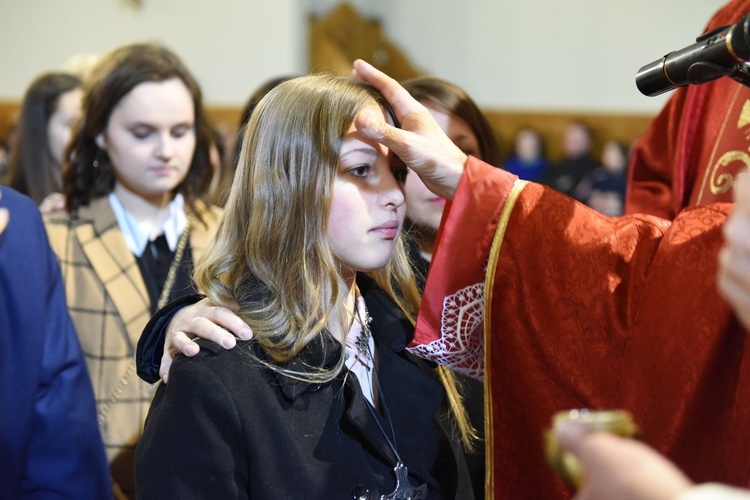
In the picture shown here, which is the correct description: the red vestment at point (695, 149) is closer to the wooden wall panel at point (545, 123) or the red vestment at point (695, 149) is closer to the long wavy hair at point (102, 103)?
the long wavy hair at point (102, 103)

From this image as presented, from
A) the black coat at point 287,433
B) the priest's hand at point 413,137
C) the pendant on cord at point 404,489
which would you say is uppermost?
the priest's hand at point 413,137

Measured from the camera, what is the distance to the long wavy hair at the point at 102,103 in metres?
2.66

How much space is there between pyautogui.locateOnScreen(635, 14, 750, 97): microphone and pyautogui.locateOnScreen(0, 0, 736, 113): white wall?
6213 mm

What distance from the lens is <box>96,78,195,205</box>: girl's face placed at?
Answer: 2.64 metres

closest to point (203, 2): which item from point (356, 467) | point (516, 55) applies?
point (516, 55)

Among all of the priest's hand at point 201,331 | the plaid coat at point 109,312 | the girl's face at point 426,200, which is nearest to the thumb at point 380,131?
the priest's hand at point 201,331

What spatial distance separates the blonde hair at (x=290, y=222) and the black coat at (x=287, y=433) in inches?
2.4

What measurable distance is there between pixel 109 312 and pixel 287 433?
3.68 feet

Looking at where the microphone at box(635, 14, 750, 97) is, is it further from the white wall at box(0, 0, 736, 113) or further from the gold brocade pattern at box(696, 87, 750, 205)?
the white wall at box(0, 0, 736, 113)

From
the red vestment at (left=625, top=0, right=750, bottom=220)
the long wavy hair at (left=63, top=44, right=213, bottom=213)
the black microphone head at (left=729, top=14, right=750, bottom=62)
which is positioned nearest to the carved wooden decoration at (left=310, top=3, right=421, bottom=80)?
the long wavy hair at (left=63, top=44, right=213, bottom=213)

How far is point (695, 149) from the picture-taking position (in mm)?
2047

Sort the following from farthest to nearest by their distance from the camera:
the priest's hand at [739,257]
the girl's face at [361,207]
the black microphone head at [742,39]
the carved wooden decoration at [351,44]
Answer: the carved wooden decoration at [351,44], the girl's face at [361,207], the black microphone head at [742,39], the priest's hand at [739,257]

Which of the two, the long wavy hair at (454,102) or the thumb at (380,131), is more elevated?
the thumb at (380,131)

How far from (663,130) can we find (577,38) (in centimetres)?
577
